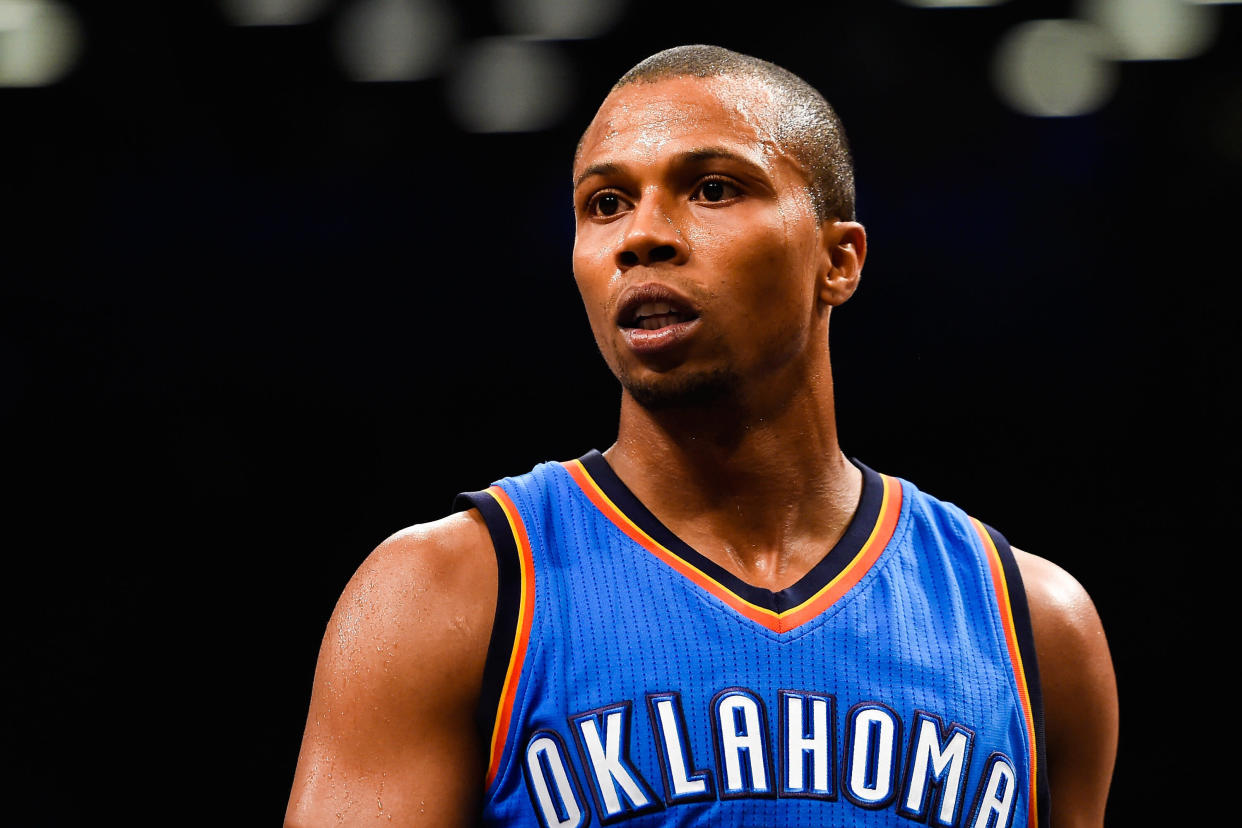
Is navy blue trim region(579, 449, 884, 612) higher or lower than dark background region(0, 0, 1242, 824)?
→ lower

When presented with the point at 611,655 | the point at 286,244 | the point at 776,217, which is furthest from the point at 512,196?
the point at 611,655

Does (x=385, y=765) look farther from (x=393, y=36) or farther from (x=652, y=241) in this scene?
(x=393, y=36)

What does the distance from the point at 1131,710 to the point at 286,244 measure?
2.84m

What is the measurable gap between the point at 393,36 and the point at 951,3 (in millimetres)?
1472

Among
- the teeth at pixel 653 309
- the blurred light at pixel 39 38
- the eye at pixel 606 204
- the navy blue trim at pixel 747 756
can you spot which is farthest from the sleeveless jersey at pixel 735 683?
the blurred light at pixel 39 38

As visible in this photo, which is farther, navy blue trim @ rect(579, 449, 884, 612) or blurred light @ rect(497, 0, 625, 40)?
blurred light @ rect(497, 0, 625, 40)

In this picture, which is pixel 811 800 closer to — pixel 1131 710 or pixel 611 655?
pixel 611 655

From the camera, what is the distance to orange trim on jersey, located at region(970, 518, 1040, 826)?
1.76m

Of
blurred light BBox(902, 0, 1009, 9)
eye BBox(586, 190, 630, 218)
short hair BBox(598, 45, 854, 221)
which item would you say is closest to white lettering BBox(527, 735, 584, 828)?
eye BBox(586, 190, 630, 218)

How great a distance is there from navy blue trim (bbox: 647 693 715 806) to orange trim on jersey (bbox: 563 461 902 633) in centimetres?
16

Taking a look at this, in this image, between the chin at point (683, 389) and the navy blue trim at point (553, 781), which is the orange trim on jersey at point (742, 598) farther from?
the navy blue trim at point (553, 781)

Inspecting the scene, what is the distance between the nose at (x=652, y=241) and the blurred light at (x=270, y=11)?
84.1 inches

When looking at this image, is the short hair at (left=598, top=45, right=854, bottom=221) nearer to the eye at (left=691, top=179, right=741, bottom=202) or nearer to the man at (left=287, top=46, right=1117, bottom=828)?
the man at (left=287, top=46, right=1117, bottom=828)

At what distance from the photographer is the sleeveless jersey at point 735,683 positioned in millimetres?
1610
